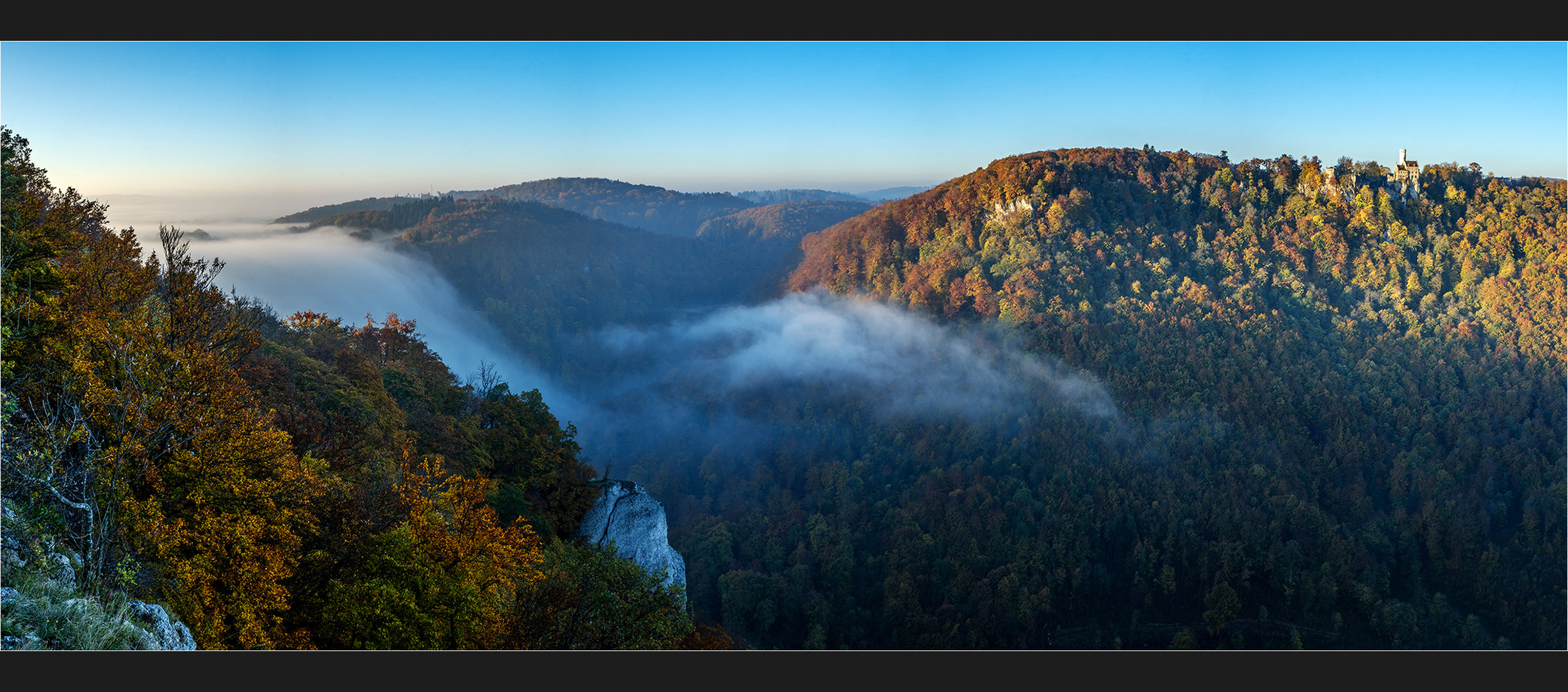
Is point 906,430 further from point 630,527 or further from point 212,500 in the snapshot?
point 212,500

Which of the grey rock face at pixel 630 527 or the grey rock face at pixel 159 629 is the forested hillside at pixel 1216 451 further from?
the grey rock face at pixel 159 629

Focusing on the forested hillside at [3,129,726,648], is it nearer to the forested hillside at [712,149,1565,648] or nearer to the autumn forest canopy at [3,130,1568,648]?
the autumn forest canopy at [3,130,1568,648]

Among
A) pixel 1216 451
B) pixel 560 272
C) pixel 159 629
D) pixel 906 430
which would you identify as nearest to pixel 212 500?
pixel 159 629

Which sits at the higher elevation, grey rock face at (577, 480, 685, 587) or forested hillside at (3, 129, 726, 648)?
forested hillside at (3, 129, 726, 648)

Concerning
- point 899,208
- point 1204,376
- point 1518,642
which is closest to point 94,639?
point 1518,642

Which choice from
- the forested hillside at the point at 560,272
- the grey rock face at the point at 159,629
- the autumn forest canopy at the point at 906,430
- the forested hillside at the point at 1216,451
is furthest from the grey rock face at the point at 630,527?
the forested hillside at the point at 560,272

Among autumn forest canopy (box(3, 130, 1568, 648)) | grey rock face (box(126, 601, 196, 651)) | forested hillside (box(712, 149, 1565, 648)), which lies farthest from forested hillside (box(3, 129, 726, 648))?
forested hillside (box(712, 149, 1565, 648))

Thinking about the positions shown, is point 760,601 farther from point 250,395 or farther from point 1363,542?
point 1363,542
